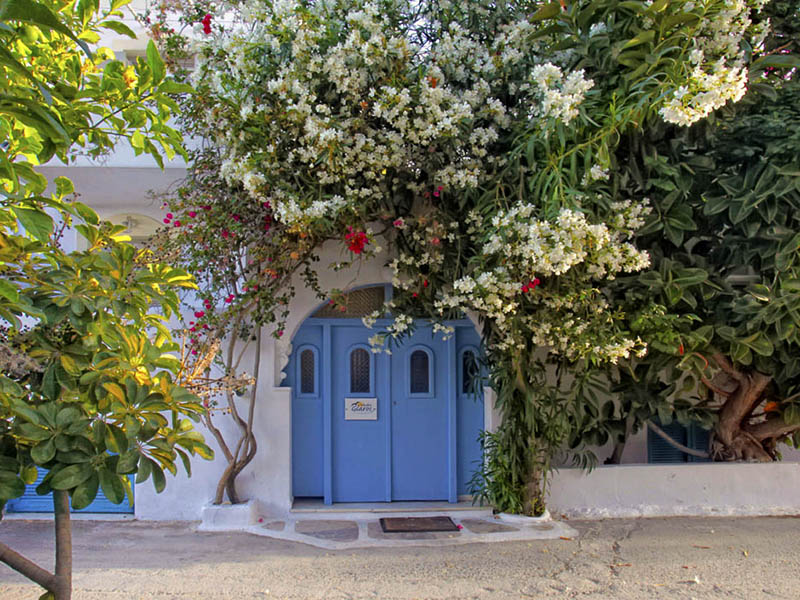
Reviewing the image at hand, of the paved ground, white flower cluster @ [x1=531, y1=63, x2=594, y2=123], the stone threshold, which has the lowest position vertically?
the paved ground

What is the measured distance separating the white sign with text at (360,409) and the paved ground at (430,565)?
1.64 metres

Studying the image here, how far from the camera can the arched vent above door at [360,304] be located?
24.6 ft

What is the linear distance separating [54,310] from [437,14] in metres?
5.13

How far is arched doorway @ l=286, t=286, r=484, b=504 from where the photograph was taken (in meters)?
7.37

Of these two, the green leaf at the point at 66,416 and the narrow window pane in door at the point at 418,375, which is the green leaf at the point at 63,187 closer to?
the green leaf at the point at 66,416

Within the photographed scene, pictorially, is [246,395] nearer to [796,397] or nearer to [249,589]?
[249,589]

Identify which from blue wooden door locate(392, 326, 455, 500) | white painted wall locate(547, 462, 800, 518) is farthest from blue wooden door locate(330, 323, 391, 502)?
white painted wall locate(547, 462, 800, 518)

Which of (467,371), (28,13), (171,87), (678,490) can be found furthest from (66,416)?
(678,490)

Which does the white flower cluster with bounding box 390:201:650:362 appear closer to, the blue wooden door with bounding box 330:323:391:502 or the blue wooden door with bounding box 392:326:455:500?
the blue wooden door with bounding box 392:326:455:500

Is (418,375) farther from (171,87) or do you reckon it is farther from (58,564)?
(171,87)

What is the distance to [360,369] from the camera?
7.49 metres

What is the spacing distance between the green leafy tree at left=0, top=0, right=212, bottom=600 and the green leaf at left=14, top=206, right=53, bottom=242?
1.4 inches

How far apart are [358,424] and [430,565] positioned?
2094 millimetres

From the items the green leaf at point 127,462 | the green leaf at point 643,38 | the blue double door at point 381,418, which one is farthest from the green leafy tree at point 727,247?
the green leaf at point 127,462
